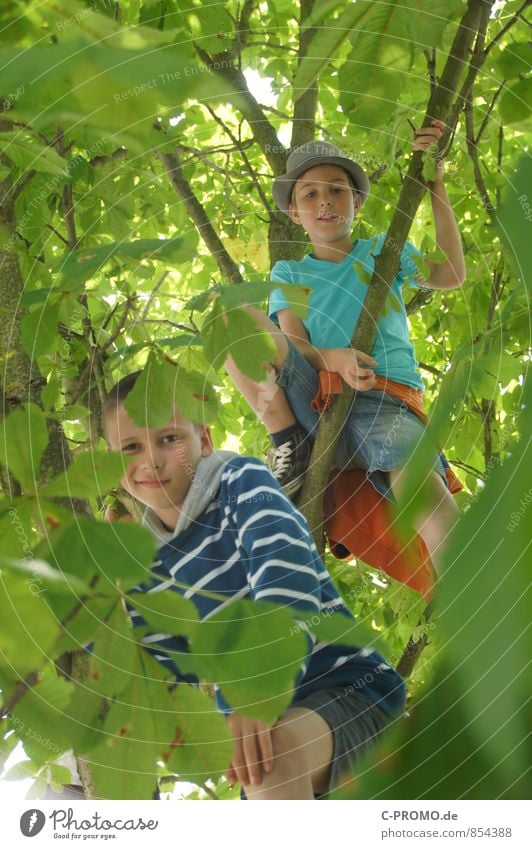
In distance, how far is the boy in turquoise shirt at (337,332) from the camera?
725 mm

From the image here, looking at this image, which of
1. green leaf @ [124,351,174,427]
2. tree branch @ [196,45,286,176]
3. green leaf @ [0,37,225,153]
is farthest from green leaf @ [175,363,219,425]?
tree branch @ [196,45,286,176]

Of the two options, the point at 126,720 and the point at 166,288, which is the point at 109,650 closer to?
the point at 126,720

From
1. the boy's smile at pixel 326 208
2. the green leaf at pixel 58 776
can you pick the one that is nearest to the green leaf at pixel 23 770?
the green leaf at pixel 58 776

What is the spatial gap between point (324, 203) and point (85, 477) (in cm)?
66

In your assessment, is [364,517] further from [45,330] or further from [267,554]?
[45,330]

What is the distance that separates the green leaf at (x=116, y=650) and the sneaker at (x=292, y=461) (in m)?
0.44

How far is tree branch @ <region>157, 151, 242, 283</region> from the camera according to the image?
0.90 meters

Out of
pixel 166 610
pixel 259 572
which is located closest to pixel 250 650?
pixel 166 610

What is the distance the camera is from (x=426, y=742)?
0.08m

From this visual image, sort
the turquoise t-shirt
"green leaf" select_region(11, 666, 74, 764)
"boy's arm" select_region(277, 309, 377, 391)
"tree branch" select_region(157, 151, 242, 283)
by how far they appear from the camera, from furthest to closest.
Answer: "tree branch" select_region(157, 151, 242, 283)
the turquoise t-shirt
"boy's arm" select_region(277, 309, 377, 391)
"green leaf" select_region(11, 666, 74, 764)

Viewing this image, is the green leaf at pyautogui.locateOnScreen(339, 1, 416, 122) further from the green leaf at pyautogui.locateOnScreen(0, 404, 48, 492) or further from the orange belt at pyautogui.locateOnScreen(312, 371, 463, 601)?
the orange belt at pyautogui.locateOnScreen(312, 371, 463, 601)

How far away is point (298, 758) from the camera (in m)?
0.50

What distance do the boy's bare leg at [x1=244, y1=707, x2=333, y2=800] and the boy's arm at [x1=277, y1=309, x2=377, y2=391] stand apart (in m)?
0.26
